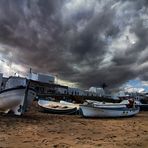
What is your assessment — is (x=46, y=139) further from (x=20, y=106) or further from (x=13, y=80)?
(x=13, y=80)

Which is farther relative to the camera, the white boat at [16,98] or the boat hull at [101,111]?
the boat hull at [101,111]

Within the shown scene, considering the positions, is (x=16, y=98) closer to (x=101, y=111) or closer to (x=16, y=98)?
(x=16, y=98)

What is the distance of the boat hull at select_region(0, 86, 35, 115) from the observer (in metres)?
21.2

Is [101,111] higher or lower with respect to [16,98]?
lower

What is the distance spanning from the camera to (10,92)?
21391 mm

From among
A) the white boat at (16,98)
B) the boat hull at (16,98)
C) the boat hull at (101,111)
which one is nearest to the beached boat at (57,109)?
the boat hull at (101,111)

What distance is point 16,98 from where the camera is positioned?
21.2m

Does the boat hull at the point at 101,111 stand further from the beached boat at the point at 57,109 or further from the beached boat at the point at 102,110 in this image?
the beached boat at the point at 57,109

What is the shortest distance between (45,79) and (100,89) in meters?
38.2

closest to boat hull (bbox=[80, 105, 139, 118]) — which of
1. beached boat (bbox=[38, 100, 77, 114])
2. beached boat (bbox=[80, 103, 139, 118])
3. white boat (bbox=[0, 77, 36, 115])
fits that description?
beached boat (bbox=[80, 103, 139, 118])

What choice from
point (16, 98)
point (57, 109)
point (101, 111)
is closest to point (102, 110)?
point (101, 111)

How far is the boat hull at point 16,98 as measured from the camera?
69.6 ft

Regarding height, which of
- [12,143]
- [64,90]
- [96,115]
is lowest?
[12,143]

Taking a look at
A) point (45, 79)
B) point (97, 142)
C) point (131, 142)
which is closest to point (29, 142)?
point (97, 142)
